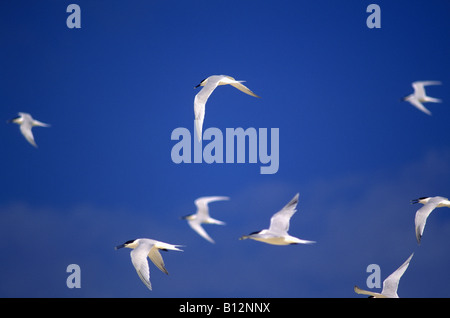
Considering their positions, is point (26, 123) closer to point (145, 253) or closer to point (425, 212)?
point (145, 253)

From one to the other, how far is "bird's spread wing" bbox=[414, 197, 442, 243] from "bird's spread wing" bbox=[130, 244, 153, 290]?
5435mm

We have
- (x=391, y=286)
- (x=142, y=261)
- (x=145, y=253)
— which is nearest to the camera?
(x=142, y=261)

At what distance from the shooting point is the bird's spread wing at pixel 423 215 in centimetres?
1386

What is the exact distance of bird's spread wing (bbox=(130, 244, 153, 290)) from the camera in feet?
36.8

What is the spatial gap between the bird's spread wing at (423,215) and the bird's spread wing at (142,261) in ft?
17.8

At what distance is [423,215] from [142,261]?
587cm

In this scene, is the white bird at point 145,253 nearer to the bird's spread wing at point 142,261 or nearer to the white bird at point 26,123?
the bird's spread wing at point 142,261

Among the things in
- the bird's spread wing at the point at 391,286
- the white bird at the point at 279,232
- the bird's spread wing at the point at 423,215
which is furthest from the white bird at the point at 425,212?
the white bird at the point at 279,232

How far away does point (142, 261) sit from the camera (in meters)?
11.6

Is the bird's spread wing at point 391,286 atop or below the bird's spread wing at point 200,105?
below

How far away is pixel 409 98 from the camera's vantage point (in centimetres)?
1507

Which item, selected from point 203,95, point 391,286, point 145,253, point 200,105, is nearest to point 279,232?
point 145,253

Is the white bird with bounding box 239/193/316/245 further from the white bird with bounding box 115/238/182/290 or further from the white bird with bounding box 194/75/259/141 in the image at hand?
the white bird with bounding box 194/75/259/141
